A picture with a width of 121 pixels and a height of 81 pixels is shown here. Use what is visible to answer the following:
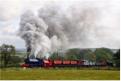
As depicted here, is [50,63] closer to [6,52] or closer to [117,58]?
[6,52]

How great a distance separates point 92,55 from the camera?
4.58 meters

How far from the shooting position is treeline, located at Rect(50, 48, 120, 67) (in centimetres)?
450

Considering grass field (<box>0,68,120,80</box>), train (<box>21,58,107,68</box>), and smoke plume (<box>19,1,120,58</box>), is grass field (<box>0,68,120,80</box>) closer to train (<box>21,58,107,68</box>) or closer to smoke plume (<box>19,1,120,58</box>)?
train (<box>21,58,107,68</box>)

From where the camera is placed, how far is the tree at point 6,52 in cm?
443

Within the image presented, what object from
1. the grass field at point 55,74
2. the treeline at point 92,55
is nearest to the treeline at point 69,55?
the treeline at point 92,55

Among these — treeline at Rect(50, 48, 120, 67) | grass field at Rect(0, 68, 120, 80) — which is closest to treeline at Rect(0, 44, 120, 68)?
treeline at Rect(50, 48, 120, 67)

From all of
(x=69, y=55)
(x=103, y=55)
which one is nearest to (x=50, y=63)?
(x=69, y=55)

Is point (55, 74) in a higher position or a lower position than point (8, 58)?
lower

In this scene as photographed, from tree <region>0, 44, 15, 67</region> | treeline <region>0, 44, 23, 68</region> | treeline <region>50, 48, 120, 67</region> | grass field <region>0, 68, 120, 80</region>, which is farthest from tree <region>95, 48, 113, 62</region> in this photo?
tree <region>0, 44, 15, 67</region>

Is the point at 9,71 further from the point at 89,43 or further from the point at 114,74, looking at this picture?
the point at 114,74

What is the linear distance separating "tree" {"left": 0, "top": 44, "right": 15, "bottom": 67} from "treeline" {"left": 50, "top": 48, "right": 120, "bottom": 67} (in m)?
0.62

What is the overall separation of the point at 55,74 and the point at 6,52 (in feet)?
2.70

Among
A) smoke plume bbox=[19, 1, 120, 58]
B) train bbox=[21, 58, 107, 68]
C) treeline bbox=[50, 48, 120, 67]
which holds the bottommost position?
Result: train bbox=[21, 58, 107, 68]

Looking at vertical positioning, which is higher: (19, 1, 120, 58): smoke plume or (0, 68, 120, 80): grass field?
(19, 1, 120, 58): smoke plume
